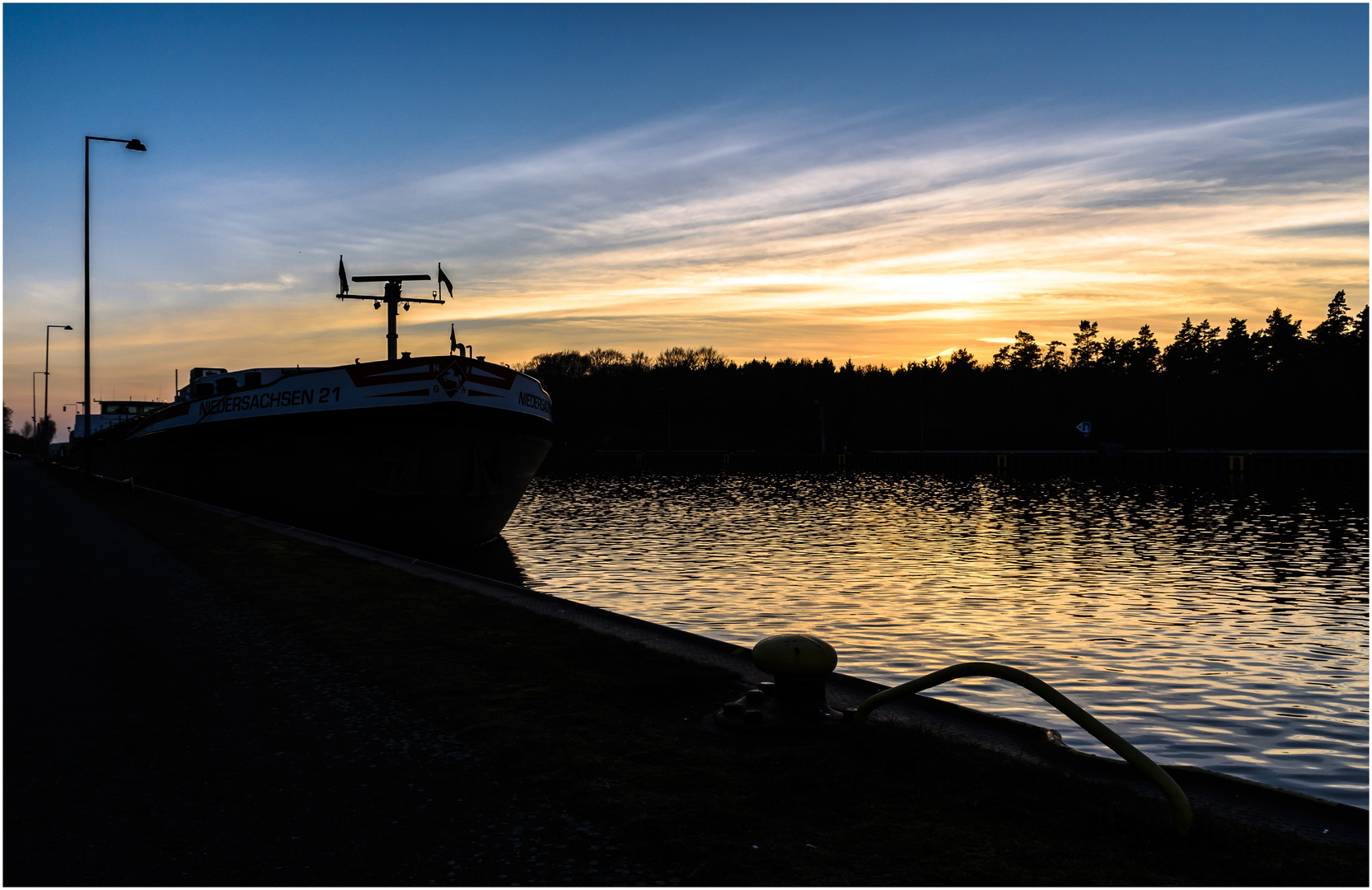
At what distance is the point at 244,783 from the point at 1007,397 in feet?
481

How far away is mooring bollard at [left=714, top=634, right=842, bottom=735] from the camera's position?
5762 millimetres

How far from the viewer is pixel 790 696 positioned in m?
5.86

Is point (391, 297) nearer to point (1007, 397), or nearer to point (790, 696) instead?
point (790, 696)

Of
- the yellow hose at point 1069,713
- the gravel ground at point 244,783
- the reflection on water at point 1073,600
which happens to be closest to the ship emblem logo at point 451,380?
the reflection on water at point 1073,600

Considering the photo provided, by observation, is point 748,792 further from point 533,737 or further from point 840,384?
point 840,384

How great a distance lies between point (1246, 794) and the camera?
479cm

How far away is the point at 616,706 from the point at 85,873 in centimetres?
323

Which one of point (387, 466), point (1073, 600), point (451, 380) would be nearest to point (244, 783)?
point (1073, 600)

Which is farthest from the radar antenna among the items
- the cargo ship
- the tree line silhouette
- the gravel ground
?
the tree line silhouette

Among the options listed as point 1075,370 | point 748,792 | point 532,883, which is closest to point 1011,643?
point 748,792

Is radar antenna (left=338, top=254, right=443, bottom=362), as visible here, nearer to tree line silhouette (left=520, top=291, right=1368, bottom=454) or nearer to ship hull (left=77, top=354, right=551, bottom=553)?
ship hull (left=77, top=354, right=551, bottom=553)

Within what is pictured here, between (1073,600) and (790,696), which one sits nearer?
(790,696)

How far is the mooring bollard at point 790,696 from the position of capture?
5762 millimetres

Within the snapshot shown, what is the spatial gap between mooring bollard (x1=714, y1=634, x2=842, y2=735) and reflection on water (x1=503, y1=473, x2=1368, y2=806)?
272 cm
